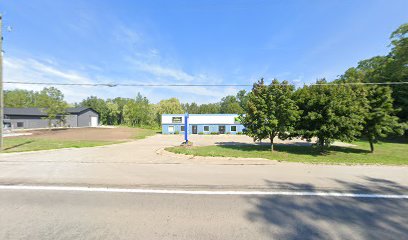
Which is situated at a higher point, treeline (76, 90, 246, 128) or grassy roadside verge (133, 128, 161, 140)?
treeline (76, 90, 246, 128)

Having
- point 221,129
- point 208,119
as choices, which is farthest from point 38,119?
point 221,129

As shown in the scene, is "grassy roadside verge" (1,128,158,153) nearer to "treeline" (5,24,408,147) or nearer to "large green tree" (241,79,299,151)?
"large green tree" (241,79,299,151)

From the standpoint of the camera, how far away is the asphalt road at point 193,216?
3721 millimetres

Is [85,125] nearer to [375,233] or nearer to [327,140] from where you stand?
[327,140]

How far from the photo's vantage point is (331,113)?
12930 millimetres

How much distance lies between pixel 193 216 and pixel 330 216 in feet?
9.91

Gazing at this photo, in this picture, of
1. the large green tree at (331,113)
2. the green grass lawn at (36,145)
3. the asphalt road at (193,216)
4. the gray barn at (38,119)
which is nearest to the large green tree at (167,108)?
the gray barn at (38,119)

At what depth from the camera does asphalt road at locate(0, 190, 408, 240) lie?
3.72m

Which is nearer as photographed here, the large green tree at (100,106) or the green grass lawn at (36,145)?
the green grass lawn at (36,145)

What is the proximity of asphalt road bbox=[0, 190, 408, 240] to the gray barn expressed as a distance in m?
50.8

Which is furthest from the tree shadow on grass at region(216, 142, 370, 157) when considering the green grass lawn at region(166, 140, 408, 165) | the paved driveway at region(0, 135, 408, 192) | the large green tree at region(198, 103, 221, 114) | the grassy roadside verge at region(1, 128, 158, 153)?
the large green tree at region(198, 103, 221, 114)

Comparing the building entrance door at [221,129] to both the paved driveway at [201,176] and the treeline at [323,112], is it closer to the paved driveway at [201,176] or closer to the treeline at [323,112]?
the treeline at [323,112]

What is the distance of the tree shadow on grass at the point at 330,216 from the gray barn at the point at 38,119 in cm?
5416

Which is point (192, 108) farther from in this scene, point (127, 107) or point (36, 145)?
point (36, 145)
